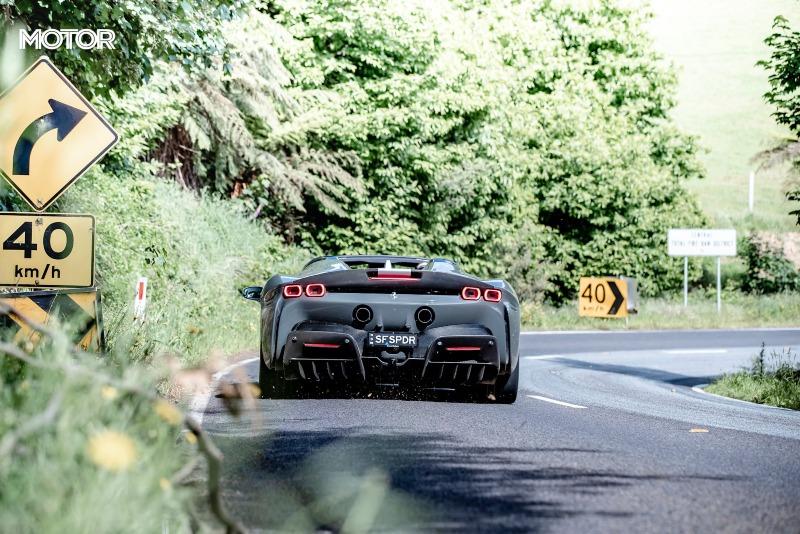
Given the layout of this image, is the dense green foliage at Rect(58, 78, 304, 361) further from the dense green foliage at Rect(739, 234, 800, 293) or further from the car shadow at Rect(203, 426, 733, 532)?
the dense green foliage at Rect(739, 234, 800, 293)

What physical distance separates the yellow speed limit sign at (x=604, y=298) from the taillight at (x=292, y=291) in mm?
21857

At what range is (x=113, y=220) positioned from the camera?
57.6 ft

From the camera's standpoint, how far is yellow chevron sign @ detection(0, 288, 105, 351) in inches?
332

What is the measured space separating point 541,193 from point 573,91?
8.52 metres

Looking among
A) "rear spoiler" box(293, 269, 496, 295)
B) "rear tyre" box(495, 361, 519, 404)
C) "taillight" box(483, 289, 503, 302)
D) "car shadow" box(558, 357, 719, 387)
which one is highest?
"rear spoiler" box(293, 269, 496, 295)

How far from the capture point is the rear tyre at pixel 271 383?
10.8 meters

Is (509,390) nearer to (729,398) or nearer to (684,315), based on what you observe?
(729,398)

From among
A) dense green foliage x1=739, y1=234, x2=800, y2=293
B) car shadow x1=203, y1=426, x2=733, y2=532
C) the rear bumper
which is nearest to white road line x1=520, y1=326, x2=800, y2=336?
dense green foliage x1=739, y1=234, x2=800, y2=293

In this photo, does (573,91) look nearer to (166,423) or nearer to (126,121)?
(126,121)

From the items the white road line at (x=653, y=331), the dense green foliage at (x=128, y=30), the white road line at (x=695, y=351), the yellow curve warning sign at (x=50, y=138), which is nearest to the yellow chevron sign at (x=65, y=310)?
the yellow curve warning sign at (x=50, y=138)

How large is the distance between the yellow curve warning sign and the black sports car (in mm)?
1963

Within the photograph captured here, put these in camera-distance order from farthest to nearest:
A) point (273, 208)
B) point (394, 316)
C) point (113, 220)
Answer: point (273, 208) → point (113, 220) → point (394, 316)

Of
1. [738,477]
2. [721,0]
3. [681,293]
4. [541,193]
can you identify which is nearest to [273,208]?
[541,193]

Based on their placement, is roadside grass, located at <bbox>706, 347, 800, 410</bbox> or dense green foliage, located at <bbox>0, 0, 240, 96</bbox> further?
roadside grass, located at <bbox>706, 347, 800, 410</bbox>
